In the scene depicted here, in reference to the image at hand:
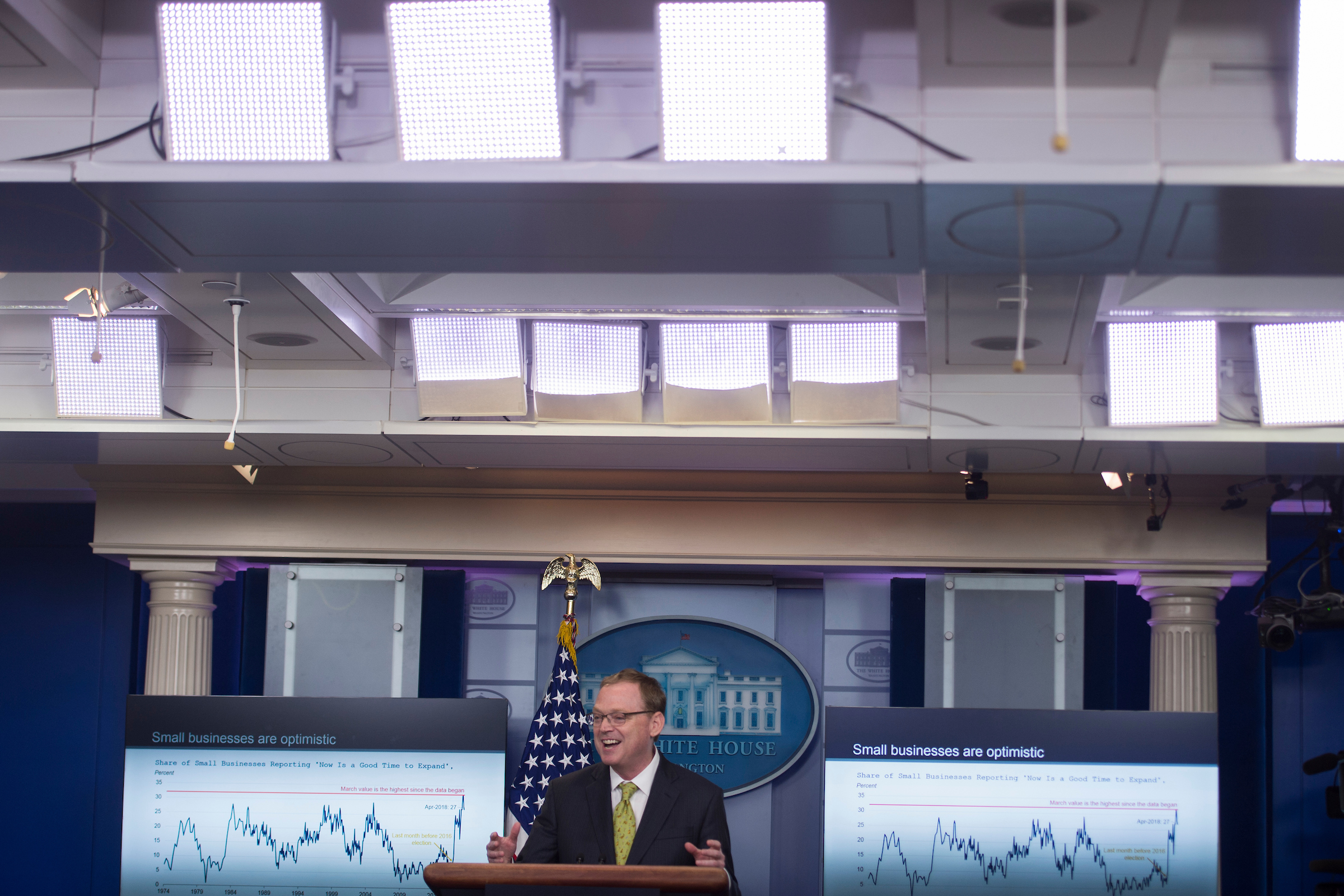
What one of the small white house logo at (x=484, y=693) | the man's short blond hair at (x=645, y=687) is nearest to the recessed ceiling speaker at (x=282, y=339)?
the man's short blond hair at (x=645, y=687)

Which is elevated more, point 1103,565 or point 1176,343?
point 1176,343

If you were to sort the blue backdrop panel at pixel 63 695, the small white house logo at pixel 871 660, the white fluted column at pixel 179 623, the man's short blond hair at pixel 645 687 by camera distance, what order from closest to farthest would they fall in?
the man's short blond hair at pixel 645 687
the white fluted column at pixel 179 623
the small white house logo at pixel 871 660
the blue backdrop panel at pixel 63 695

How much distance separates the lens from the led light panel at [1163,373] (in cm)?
414

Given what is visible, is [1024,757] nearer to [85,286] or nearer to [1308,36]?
[1308,36]

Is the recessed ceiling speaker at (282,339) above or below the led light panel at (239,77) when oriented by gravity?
below

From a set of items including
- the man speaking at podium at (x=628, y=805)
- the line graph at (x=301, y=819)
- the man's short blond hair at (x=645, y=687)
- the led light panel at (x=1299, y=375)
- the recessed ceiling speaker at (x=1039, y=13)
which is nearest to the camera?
the recessed ceiling speaker at (x=1039, y=13)

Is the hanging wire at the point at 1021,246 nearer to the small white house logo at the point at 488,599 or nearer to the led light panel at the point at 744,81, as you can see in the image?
the led light panel at the point at 744,81

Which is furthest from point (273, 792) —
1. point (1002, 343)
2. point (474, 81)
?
point (474, 81)

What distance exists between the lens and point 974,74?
98.1 inches

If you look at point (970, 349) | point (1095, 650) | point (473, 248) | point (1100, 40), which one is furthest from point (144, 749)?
point (1100, 40)

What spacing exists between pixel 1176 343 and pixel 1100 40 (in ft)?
6.61

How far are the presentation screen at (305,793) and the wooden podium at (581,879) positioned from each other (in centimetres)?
227

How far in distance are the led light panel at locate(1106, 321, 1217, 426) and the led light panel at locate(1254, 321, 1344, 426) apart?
173 millimetres

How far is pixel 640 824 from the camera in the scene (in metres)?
3.46
